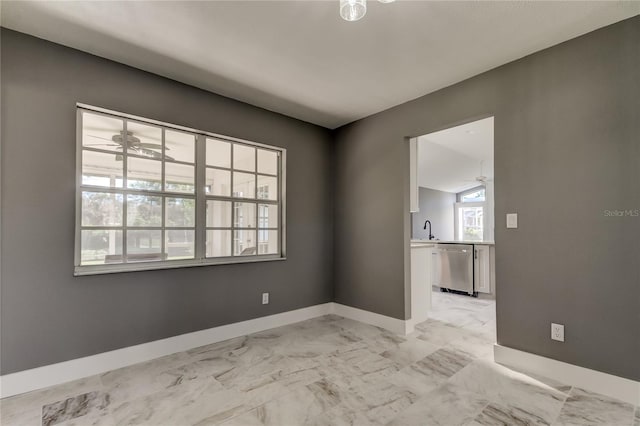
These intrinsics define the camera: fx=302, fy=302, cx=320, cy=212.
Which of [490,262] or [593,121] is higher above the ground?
[593,121]

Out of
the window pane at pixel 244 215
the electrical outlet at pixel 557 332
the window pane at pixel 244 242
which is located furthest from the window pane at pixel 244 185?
the electrical outlet at pixel 557 332

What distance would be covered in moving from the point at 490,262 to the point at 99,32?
227 inches

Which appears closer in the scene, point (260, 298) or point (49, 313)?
point (49, 313)

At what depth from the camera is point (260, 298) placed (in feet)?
11.3

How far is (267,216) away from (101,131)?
1.81 metres

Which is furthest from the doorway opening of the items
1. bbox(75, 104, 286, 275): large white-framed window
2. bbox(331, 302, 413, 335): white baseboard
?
bbox(75, 104, 286, 275): large white-framed window

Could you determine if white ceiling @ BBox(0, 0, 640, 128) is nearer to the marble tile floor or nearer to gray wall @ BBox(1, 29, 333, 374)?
gray wall @ BBox(1, 29, 333, 374)

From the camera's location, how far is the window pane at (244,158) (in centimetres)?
338

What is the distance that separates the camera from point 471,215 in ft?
31.0

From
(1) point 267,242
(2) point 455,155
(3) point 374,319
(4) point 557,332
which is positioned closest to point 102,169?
(1) point 267,242

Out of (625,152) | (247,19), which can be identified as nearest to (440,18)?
(247,19)

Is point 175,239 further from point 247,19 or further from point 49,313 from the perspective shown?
point 247,19

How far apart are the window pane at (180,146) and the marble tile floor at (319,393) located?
6.09 feet

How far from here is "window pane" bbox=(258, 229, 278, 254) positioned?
3586 millimetres
